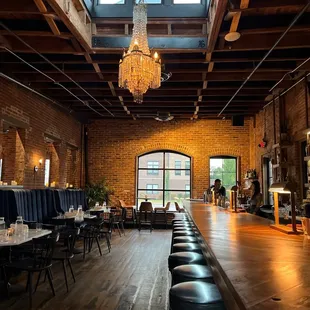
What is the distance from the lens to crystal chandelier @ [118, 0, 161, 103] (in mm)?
4723

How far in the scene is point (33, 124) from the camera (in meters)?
8.22

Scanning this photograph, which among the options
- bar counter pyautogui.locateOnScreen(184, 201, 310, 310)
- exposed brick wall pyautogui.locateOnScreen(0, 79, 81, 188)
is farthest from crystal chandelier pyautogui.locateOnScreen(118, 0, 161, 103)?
exposed brick wall pyautogui.locateOnScreen(0, 79, 81, 188)

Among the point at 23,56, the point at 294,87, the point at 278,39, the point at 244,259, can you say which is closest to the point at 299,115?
the point at 294,87

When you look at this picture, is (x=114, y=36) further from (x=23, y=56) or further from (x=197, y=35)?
(x=23, y=56)

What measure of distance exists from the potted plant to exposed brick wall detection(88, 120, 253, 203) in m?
0.24

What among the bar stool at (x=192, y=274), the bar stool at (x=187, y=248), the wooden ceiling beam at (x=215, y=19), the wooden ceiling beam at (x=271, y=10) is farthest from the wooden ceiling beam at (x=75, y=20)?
the bar stool at (x=192, y=274)

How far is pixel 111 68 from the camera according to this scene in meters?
6.89

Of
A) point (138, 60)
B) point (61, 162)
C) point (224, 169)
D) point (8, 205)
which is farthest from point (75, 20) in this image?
point (224, 169)

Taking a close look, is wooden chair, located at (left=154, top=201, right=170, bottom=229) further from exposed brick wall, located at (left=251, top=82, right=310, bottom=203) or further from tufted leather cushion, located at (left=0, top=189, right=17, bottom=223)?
tufted leather cushion, located at (left=0, top=189, right=17, bottom=223)

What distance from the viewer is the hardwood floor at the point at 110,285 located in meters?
3.98

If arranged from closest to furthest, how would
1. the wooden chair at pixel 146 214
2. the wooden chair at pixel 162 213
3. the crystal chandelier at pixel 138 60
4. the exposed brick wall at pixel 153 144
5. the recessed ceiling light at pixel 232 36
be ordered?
1. the crystal chandelier at pixel 138 60
2. the recessed ceiling light at pixel 232 36
3. the wooden chair at pixel 146 214
4. the wooden chair at pixel 162 213
5. the exposed brick wall at pixel 153 144

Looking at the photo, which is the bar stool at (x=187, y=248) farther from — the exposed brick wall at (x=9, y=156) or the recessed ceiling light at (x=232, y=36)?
the exposed brick wall at (x=9, y=156)

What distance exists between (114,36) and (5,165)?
167 inches

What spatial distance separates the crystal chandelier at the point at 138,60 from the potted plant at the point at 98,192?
7.12 metres
